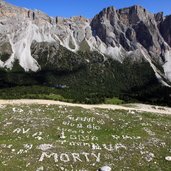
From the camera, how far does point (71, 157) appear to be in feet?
136

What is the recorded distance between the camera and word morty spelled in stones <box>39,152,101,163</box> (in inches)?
1597

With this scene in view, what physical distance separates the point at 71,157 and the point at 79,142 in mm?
6416

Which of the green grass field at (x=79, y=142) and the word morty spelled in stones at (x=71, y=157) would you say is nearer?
the green grass field at (x=79, y=142)

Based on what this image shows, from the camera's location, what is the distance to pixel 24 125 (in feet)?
185

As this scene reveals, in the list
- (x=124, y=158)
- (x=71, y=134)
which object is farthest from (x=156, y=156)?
(x=71, y=134)

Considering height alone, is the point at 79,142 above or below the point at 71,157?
above

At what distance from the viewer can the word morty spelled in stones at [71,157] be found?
40562 mm

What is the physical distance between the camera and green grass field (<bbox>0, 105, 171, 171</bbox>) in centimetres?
3943

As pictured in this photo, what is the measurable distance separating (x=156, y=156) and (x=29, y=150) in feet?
52.6

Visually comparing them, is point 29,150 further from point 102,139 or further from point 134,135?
point 134,135

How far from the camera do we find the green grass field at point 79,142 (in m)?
39.4

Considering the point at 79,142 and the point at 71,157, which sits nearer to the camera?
the point at 71,157

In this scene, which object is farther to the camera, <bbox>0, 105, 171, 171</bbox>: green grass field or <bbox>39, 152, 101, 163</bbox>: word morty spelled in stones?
<bbox>39, 152, 101, 163</bbox>: word morty spelled in stones

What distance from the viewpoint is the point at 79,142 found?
47750 mm
